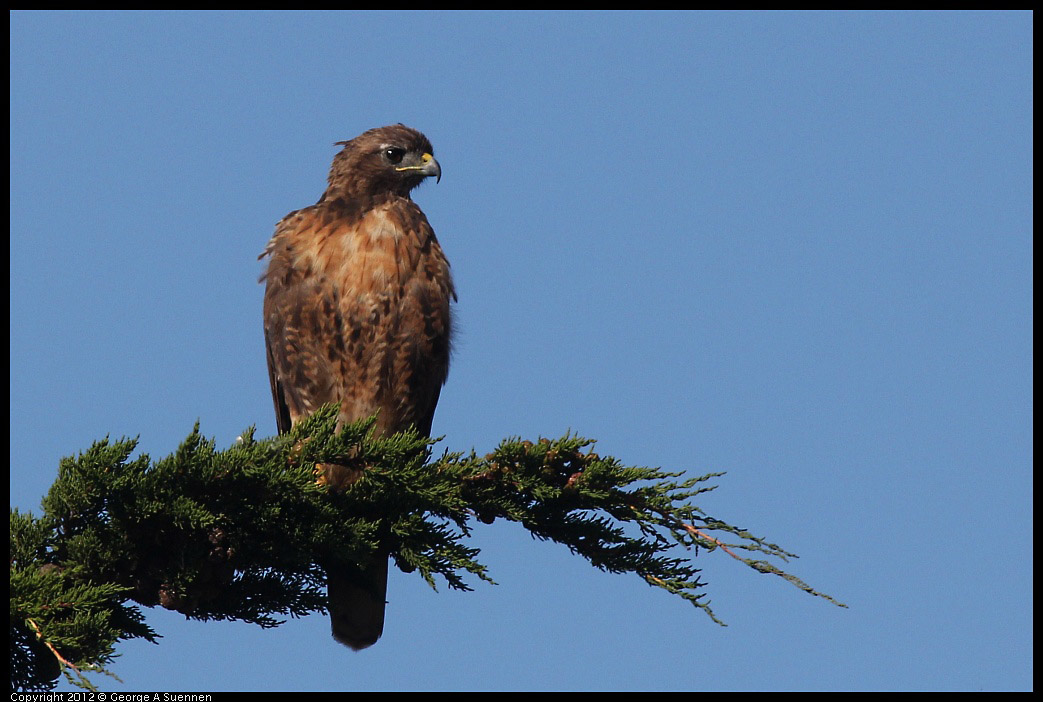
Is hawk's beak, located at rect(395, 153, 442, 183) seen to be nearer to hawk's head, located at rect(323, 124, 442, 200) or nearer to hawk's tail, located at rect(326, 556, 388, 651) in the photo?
A: hawk's head, located at rect(323, 124, 442, 200)

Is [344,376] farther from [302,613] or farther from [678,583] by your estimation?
[678,583]

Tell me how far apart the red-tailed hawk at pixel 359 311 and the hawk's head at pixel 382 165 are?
0.41 ft

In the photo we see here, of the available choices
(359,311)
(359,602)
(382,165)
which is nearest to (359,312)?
(359,311)

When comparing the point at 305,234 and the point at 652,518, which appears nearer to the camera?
the point at 652,518

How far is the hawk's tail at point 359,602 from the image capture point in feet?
15.4

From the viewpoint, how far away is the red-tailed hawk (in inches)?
229

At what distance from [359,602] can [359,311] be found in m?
1.44

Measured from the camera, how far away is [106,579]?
390 centimetres

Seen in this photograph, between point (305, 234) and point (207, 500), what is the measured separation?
2317 millimetres

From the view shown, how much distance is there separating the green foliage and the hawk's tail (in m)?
0.30

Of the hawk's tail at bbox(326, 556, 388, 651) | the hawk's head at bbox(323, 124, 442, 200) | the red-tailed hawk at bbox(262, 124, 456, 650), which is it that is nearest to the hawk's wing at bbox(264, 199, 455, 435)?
the red-tailed hawk at bbox(262, 124, 456, 650)

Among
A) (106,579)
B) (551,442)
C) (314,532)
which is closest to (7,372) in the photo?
(106,579)

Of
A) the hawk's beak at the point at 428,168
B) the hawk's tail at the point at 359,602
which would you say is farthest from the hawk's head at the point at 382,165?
the hawk's tail at the point at 359,602

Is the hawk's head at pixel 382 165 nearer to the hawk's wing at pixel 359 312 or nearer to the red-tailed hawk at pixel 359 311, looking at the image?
the red-tailed hawk at pixel 359 311
